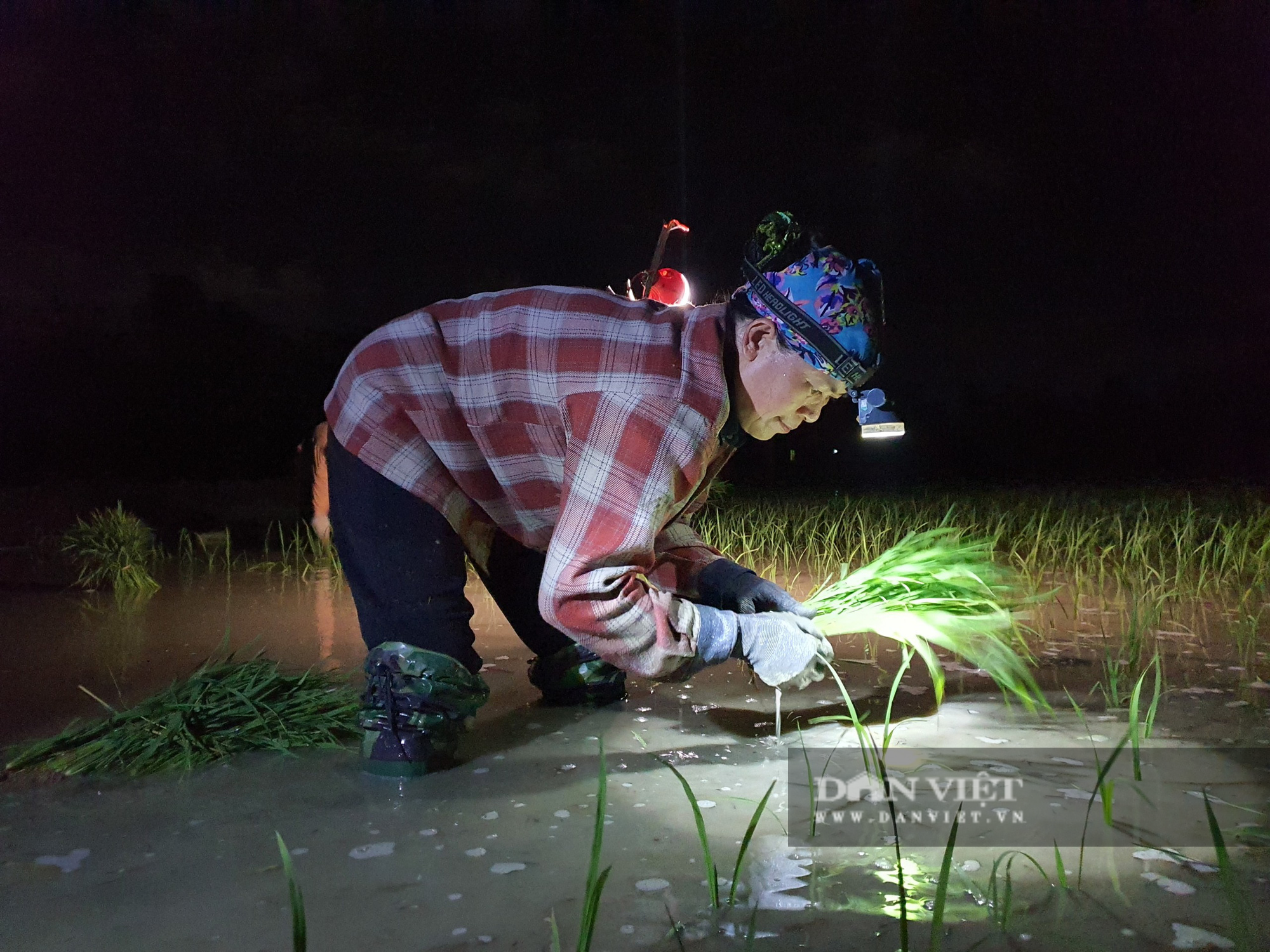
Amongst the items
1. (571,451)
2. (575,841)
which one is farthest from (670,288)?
(575,841)

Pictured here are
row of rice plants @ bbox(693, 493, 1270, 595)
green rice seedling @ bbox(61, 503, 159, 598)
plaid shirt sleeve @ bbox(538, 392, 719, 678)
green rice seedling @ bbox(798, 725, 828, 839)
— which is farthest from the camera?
green rice seedling @ bbox(61, 503, 159, 598)

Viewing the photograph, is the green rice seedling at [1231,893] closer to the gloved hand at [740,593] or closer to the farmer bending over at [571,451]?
the farmer bending over at [571,451]

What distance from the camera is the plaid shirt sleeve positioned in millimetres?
1708

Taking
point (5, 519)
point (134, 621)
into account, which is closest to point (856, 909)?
point (134, 621)

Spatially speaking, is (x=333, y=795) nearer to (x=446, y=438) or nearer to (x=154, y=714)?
(x=154, y=714)

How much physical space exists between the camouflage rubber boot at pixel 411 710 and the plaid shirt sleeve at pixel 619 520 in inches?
14.5

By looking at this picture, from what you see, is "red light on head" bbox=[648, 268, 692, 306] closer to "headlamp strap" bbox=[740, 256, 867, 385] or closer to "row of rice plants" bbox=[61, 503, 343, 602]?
"headlamp strap" bbox=[740, 256, 867, 385]

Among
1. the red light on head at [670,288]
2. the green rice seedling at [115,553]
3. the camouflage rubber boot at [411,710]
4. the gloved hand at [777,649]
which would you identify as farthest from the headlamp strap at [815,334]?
the green rice seedling at [115,553]

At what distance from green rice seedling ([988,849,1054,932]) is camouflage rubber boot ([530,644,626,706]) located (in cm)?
119

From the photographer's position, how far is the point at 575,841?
1562mm

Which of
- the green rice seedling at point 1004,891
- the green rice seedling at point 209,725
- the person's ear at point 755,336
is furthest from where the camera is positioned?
the green rice seedling at point 209,725

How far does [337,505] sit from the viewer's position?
212cm

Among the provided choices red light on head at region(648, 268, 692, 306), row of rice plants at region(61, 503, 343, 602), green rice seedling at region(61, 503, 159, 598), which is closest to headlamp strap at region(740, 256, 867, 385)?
red light on head at region(648, 268, 692, 306)

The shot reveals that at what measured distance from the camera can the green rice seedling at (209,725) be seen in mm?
1944
